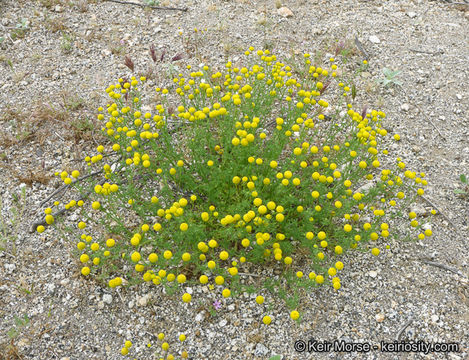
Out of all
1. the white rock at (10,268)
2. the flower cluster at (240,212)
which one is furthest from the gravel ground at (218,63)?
the flower cluster at (240,212)

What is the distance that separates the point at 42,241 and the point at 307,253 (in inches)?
111

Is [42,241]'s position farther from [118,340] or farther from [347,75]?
[347,75]

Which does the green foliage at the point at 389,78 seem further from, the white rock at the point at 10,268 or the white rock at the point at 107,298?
the white rock at the point at 10,268

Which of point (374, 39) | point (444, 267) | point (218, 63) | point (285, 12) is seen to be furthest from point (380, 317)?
point (285, 12)

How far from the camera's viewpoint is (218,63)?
223 inches

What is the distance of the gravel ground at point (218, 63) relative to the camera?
309 centimetres

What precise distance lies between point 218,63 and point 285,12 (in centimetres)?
194

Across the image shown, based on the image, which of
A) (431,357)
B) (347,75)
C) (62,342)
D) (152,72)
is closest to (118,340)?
(62,342)

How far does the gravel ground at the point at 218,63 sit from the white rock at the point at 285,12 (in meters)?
0.09

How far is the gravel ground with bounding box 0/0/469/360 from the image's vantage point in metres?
3.09

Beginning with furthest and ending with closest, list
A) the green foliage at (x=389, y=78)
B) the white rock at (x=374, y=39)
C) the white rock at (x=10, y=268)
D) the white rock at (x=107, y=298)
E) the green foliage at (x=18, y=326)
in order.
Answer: the white rock at (x=374, y=39), the green foliage at (x=389, y=78), the white rock at (x=10, y=268), the white rock at (x=107, y=298), the green foliage at (x=18, y=326)

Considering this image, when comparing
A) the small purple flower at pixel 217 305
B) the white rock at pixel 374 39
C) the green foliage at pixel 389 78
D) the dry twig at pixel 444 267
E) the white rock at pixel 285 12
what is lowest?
the small purple flower at pixel 217 305

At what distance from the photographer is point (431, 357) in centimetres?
290

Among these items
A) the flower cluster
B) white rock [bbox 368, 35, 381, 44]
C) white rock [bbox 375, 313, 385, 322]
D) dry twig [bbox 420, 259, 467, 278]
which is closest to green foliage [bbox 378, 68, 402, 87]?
white rock [bbox 368, 35, 381, 44]
